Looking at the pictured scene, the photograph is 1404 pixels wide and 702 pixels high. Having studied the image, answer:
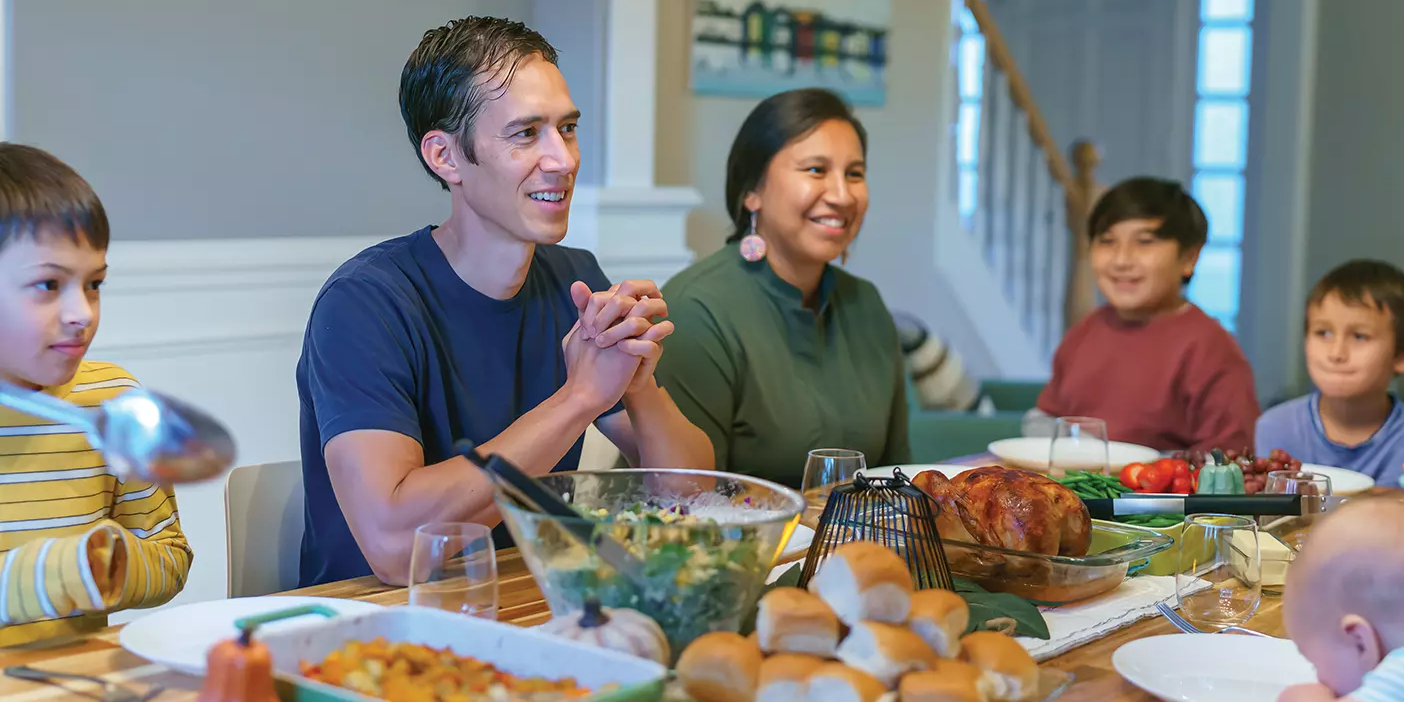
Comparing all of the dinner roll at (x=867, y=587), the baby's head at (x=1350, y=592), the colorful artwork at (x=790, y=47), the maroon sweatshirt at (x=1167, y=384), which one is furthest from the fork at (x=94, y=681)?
the colorful artwork at (x=790, y=47)

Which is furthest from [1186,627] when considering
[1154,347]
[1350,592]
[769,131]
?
[1154,347]

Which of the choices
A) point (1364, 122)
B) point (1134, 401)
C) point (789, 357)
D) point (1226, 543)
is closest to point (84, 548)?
point (1226, 543)

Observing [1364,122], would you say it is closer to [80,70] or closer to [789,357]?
[789,357]

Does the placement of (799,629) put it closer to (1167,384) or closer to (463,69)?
(463,69)

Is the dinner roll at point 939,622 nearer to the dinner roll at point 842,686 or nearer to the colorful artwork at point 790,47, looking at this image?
the dinner roll at point 842,686

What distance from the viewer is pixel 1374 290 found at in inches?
104

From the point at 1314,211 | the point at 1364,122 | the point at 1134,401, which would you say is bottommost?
the point at 1134,401

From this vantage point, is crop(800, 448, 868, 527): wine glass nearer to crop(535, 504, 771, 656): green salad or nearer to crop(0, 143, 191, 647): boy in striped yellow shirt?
crop(535, 504, 771, 656): green salad

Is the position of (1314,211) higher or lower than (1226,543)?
higher

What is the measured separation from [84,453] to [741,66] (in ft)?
9.36

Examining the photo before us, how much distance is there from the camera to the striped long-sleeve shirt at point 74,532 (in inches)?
47.2

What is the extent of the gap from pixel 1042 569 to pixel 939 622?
409mm

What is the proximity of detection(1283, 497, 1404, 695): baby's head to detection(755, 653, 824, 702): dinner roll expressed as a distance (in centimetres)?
38

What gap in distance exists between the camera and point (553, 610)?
106 cm
